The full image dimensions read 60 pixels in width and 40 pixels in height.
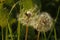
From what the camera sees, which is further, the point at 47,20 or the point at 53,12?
the point at 53,12

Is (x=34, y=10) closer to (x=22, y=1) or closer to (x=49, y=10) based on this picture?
(x=22, y=1)

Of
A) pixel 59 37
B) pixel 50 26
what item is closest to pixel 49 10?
pixel 59 37

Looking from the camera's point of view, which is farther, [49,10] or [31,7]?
[49,10]

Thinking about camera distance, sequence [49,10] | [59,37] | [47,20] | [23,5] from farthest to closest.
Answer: [49,10] < [59,37] < [47,20] < [23,5]

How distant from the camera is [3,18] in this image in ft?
5.19

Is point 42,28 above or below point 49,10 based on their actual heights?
below

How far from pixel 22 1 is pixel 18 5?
139mm

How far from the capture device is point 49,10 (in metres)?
2.98

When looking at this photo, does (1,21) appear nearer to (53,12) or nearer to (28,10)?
(28,10)

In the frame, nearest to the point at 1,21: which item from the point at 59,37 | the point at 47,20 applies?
the point at 47,20

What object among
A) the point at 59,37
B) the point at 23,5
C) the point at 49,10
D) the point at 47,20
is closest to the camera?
the point at 23,5

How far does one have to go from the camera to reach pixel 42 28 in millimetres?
1639

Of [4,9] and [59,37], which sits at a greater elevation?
[4,9]

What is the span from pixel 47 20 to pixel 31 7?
15 centimetres
